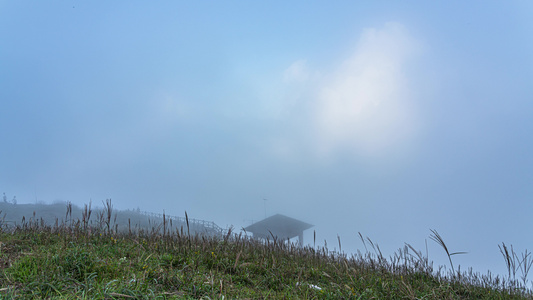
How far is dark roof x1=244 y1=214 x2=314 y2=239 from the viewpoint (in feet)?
121

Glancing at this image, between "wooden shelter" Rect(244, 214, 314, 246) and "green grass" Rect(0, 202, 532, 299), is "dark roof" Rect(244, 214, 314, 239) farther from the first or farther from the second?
"green grass" Rect(0, 202, 532, 299)

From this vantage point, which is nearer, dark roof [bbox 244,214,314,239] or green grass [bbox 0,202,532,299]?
green grass [bbox 0,202,532,299]

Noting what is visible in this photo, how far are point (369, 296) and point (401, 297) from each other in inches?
18.6

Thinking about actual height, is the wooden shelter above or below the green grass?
below

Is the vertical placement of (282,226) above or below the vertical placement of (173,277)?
below

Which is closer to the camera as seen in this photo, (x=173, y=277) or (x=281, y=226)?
(x=173, y=277)

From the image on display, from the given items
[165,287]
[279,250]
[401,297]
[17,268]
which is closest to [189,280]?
[165,287]

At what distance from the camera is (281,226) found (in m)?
38.5

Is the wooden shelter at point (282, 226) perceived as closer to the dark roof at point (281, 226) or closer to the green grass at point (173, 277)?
the dark roof at point (281, 226)

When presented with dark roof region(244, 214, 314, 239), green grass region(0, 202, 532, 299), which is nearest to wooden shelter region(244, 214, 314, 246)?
dark roof region(244, 214, 314, 239)

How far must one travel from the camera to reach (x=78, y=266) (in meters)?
3.97

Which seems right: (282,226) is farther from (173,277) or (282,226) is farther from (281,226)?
(173,277)

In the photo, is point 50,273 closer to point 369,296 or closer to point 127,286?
point 127,286

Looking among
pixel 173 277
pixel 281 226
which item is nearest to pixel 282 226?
pixel 281 226
